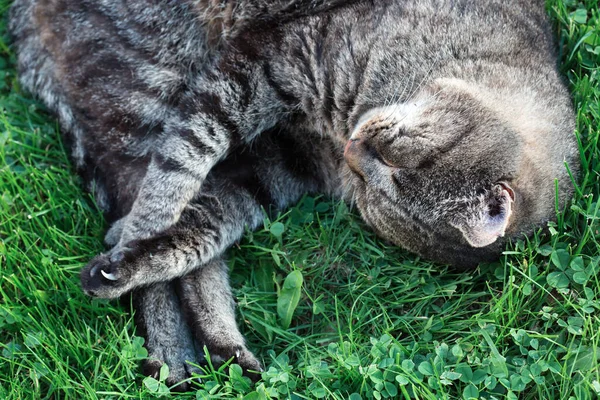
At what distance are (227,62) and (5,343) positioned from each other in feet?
4.89

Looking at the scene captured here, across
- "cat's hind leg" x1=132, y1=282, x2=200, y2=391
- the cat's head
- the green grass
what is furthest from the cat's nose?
"cat's hind leg" x1=132, y1=282, x2=200, y2=391

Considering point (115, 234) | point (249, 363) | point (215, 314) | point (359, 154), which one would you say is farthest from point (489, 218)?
point (115, 234)

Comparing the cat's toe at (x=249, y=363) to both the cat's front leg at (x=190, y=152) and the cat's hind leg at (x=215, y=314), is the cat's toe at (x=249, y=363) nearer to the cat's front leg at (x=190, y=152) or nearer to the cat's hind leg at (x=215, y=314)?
the cat's hind leg at (x=215, y=314)

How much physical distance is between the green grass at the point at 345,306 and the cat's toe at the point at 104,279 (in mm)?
101

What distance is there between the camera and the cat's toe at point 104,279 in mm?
2682

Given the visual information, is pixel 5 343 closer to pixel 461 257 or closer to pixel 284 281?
pixel 284 281

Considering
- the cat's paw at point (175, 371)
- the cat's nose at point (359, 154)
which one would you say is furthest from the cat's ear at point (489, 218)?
the cat's paw at point (175, 371)

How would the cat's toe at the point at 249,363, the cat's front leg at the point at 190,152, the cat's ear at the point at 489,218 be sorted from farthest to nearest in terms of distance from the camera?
the cat's front leg at the point at 190,152
the cat's toe at the point at 249,363
the cat's ear at the point at 489,218

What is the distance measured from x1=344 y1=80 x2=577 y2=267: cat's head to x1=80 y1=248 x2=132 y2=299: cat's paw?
102 cm

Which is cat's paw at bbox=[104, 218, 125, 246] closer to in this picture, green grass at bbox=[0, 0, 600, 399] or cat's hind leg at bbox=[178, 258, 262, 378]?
green grass at bbox=[0, 0, 600, 399]

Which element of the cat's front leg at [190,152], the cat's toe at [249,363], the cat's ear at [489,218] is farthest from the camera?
the cat's front leg at [190,152]

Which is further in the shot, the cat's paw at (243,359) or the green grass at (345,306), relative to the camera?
the cat's paw at (243,359)

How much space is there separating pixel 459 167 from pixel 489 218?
0.22 m

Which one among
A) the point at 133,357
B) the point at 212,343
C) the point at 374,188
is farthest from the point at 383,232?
the point at 133,357
